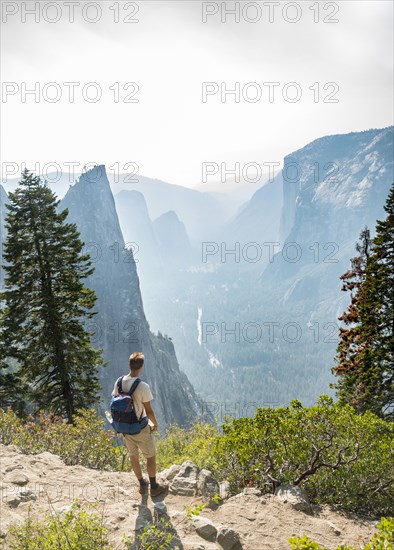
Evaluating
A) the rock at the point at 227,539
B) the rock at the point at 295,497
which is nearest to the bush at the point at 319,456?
the rock at the point at 295,497

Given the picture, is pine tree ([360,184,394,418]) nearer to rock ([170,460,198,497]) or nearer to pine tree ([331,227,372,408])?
pine tree ([331,227,372,408])

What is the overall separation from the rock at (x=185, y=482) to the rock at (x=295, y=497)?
1877mm

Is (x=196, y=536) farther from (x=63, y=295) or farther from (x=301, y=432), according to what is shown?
(x=63, y=295)

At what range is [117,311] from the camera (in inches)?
4592

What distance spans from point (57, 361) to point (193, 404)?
113 meters

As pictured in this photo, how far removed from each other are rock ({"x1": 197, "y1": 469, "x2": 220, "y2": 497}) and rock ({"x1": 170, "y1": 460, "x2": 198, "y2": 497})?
14 centimetres

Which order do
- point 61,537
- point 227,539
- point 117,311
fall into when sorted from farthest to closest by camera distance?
point 117,311 < point 227,539 < point 61,537

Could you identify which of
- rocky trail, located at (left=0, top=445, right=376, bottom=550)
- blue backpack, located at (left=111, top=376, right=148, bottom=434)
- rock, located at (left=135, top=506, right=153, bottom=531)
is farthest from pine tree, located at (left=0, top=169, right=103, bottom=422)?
rock, located at (left=135, top=506, right=153, bottom=531)

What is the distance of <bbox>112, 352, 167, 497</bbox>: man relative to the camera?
7664mm

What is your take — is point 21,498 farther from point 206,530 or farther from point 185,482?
point 206,530

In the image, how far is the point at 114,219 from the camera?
471ft

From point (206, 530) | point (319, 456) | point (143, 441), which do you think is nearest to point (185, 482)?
point (143, 441)

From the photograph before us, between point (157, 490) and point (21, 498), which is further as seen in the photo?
point (157, 490)

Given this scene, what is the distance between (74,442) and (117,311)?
107 metres
